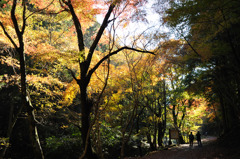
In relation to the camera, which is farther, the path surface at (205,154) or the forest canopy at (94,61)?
the path surface at (205,154)

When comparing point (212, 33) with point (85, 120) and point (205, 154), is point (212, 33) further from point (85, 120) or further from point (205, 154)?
point (85, 120)

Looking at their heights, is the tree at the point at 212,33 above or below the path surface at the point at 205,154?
Result: above

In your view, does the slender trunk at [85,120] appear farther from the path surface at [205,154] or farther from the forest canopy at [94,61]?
the path surface at [205,154]

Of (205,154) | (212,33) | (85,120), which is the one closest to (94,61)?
(85,120)

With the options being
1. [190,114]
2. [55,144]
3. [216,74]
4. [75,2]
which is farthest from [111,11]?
[190,114]

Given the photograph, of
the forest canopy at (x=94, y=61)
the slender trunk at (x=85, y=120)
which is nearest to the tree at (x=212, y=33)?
the forest canopy at (x=94, y=61)

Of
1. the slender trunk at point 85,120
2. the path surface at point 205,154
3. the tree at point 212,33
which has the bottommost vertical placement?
the path surface at point 205,154

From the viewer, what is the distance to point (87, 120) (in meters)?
6.04

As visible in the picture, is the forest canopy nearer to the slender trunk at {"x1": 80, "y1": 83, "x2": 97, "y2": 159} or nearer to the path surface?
the slender trunk at {"x1": 80, "y1": 83, "x2": 97, "y2": 159}

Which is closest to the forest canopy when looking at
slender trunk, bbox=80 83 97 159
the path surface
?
slender trunk, bbox=80 83 97 159

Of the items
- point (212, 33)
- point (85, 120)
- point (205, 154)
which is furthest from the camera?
point (205, 154)

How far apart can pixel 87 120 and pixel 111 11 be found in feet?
13.1

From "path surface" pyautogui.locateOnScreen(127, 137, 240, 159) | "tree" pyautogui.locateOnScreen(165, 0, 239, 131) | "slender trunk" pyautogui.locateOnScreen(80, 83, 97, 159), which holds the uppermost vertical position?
"tree" pyautogui.locateOnScreen(165, 0, 239, 131)

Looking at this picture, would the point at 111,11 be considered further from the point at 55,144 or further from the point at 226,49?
the point at 55,144
